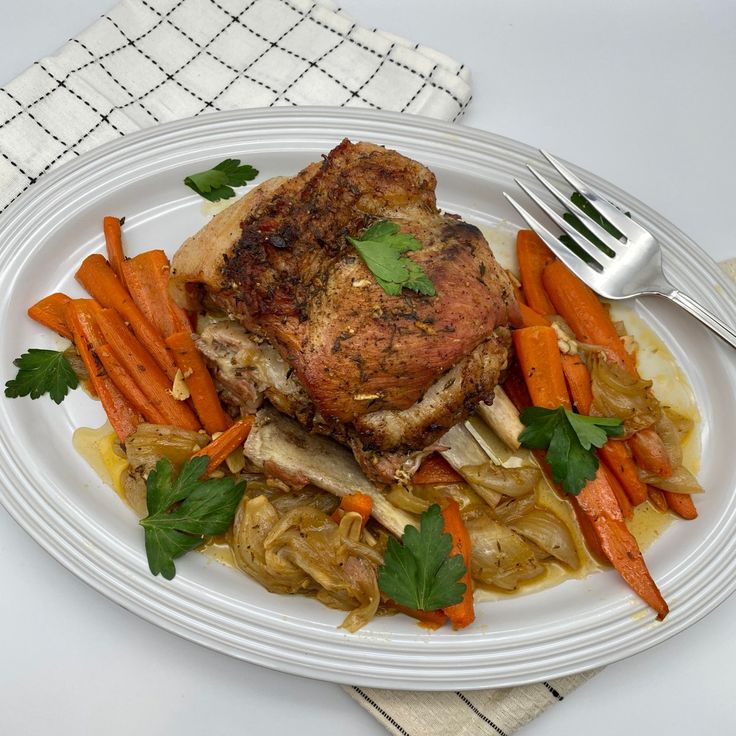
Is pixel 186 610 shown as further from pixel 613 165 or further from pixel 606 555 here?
pixel 613 165

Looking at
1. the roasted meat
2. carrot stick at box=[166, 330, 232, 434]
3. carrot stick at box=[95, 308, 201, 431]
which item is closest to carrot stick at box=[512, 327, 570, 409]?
the roasted meat

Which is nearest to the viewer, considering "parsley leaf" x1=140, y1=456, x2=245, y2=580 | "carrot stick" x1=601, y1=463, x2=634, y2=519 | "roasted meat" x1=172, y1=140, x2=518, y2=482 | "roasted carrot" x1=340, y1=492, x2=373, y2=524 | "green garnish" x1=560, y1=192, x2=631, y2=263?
"roasted meat" x1=172, y1=140, x2=518, y2=482

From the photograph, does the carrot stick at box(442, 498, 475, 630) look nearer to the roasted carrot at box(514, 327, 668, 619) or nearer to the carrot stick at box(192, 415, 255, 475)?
the roasted carrot at box(514, 327, 668, 619)

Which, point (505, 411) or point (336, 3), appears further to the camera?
A: point (336, 3)

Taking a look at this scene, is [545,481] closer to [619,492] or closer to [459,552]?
[619,492]

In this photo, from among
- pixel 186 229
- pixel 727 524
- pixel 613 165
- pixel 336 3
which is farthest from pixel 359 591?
pixel 336 3

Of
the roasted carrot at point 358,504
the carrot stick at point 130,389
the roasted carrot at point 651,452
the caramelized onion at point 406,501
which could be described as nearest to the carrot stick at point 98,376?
the carrot stick at point 130,389
